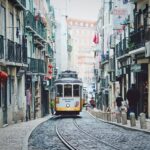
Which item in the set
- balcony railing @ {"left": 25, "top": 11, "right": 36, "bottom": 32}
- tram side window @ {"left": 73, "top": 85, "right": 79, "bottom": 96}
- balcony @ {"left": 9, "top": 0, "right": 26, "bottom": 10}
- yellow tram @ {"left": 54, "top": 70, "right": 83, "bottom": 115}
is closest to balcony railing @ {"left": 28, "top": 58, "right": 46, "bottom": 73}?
balcony railing @ {"left": 25, "top": 11, "right": 36, "bottom": 32}

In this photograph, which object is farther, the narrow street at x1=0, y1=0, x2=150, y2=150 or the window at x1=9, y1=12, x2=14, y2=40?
the window at x1=9, y1=12, x2=14, y2=40

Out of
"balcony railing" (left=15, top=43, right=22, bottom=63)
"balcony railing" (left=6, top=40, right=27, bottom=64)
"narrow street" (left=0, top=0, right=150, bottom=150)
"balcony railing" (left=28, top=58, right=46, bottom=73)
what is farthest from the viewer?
"balcony railing" (left=28, top=58, right=46, bottom=73)

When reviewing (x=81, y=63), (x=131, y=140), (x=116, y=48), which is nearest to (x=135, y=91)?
(x=131, y=140)

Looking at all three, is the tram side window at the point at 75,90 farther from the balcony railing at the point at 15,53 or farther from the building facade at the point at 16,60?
the balcony railing at the point at 15,53

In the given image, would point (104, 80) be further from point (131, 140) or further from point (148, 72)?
point (131, 140)

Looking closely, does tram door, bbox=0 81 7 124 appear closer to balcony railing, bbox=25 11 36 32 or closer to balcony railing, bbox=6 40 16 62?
balcony railing, bbox=6 40 16 62

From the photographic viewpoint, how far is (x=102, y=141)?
68.0ft

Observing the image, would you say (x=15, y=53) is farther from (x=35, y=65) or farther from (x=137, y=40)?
(x=35, y=65)

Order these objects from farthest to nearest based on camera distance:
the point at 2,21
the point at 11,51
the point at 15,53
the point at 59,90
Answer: the point at 59,90 → the point at 15,53 → the point at 11,51 → the point at 2,21

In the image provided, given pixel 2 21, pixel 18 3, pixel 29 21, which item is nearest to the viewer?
pixel 2 21

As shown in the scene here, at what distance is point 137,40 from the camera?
37500 millimetres

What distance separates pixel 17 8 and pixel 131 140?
63.8 ft

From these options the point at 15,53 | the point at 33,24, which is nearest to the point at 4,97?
the point at 15,53

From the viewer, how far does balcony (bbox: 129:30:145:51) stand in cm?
3606
